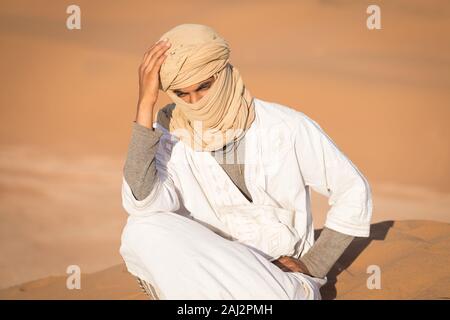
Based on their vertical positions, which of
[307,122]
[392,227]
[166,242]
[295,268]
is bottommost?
[392,227]

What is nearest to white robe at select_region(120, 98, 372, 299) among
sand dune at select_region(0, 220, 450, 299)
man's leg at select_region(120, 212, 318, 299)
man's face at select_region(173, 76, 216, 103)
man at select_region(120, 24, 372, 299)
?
man at select_region(120, 24, 372, 299)

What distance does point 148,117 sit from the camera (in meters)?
3.57

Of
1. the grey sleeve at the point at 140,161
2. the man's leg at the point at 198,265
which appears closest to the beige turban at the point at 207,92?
the grey sleeve at the point at 140,161

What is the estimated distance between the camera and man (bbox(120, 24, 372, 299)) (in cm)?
359

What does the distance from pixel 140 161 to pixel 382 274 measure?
1.60 meters

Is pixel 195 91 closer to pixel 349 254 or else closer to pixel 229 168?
pixel 229 168

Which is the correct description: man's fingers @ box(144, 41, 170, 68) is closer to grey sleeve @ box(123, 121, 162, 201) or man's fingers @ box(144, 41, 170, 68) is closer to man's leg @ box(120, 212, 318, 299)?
grey sleeve @ box(123, 121, 162, 201)

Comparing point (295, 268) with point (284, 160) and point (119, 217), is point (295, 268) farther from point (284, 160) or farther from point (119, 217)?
point (119, 217)

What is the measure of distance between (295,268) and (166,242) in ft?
2.31

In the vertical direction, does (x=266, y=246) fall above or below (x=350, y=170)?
below

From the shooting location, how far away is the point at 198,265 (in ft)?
10.8

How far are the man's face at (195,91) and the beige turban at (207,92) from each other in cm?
3

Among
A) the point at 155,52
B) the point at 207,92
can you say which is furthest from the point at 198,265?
the point at 155,52
